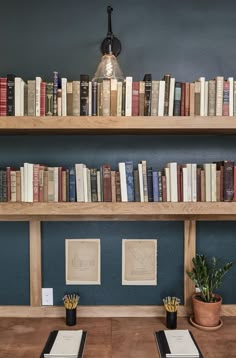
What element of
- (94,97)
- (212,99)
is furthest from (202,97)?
(94,97)

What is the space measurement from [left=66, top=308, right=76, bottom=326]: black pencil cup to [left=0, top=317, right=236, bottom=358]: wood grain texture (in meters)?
0.03

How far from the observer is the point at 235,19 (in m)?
1.98

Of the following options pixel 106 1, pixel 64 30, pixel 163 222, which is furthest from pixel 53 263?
pixel 106 1

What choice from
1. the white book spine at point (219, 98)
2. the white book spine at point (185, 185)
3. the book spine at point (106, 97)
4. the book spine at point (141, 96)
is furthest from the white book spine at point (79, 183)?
the white book spine at point (219, 98)

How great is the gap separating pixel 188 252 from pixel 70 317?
770mm

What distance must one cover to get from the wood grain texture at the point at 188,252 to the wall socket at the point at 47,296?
0.80 metres

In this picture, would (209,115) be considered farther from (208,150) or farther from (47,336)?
(47,336)

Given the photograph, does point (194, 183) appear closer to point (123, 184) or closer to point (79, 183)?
point (123, 184)

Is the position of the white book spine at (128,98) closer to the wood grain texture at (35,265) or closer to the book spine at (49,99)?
the book spine at (49,99)

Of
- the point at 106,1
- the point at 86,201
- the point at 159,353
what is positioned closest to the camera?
the point at 159,353

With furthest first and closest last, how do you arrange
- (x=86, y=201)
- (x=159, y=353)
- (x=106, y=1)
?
1. (x=106, y=1)
2. (x=86, y=201)
3. (x=159, y=353)

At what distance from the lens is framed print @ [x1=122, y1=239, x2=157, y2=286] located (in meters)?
2.00

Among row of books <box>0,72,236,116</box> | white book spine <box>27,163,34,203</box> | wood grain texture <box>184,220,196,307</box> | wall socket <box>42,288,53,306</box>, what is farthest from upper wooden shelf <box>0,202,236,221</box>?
wall socket <box>42,288,53,306</box>

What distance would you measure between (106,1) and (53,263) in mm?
1581
